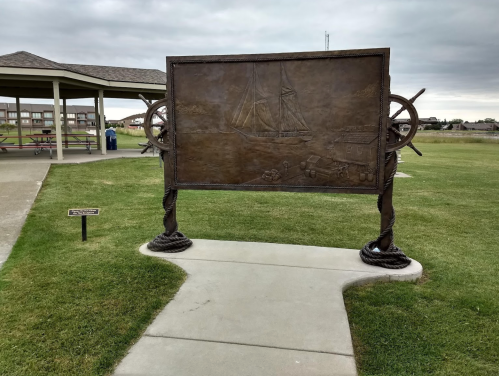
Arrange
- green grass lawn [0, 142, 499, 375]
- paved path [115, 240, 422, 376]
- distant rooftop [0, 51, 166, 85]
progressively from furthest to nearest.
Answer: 1. distant rooftop [0, 51, 166, 85]
2. green grass lawn [0, 142, 499, 375]
3. paved path [115, 240, 422, 376]

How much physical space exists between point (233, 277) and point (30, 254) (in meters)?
2.66

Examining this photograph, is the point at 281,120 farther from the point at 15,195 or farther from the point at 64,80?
the point at 64,80

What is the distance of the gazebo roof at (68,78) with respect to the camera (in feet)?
44.0

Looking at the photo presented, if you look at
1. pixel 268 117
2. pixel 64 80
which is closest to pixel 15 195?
pixel 268 117

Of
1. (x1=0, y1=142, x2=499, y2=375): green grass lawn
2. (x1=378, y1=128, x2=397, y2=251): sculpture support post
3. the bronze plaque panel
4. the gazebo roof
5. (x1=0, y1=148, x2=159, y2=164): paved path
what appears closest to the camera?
(x1=0, y1=142, x2=499, y2=375): green grass lawn

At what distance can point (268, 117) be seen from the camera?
432cm

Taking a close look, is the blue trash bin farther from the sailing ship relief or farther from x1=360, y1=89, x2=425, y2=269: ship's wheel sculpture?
x1=360, y1=89, x2=425, y2=269: ship's wheel sculpture

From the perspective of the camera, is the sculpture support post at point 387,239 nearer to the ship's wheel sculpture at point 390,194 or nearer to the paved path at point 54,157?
the ship's wheel sculpture at point 390,194

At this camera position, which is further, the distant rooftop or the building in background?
the building in background

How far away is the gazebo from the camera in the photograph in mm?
13438

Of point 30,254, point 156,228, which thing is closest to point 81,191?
point 156,228

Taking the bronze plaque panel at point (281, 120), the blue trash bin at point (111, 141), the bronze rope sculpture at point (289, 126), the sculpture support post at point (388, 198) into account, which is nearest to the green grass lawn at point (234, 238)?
the sculpture support post at point (388, 198)

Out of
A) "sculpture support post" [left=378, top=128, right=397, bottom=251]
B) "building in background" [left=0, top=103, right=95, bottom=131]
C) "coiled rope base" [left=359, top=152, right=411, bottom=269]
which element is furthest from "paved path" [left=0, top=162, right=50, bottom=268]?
"building in background" [left=0, top=103, right=95, bottom=131]

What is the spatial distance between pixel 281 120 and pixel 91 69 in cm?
1931
